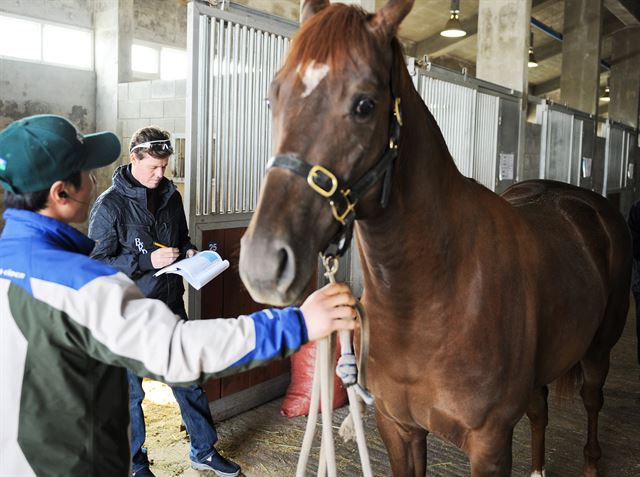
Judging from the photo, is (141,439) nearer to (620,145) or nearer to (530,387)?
(530,387)

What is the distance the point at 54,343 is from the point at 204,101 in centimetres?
189

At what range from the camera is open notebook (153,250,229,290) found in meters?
2.17

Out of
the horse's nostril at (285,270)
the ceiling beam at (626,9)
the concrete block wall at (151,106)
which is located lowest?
the horse's nostril at (285,270)

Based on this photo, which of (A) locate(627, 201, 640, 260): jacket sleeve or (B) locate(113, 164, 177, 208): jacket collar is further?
(A) locate(627, 201, 640, 260): jacket sleeve

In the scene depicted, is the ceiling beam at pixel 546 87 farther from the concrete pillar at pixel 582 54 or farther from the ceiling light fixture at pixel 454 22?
the ceiling light fixture at pixel 454 22

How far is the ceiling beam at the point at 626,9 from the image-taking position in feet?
36.9

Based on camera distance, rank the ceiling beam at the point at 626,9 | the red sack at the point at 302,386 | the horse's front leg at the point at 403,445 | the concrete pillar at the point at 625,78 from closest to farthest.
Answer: the horse's front leg at the point at 403,445 → the red sack at the point at 302,386 → the ceiling beam at the point at 626,9 → the concrete pillar at the point at 625,78

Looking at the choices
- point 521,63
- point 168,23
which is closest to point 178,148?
point 521,63

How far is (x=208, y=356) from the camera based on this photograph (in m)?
0.99

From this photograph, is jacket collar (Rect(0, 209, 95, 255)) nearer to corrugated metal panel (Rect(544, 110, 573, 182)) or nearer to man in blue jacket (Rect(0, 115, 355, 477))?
man in blue jacket (Rect(0, 115, 355, 477))

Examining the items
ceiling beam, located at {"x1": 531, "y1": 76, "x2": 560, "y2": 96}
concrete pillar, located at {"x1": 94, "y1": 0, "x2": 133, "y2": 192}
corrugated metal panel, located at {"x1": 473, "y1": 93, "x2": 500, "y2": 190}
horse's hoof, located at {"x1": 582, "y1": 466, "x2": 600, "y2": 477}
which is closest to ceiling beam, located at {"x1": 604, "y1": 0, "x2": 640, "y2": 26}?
corrugated metal panel, located at {"x1": 473, "y1": 93, "x2": 500, "y2": 190}

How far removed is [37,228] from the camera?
1.07 m

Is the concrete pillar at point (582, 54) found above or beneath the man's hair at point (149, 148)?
above

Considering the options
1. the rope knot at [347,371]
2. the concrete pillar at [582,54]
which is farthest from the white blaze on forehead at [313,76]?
the concrete pillar at [582,54]
